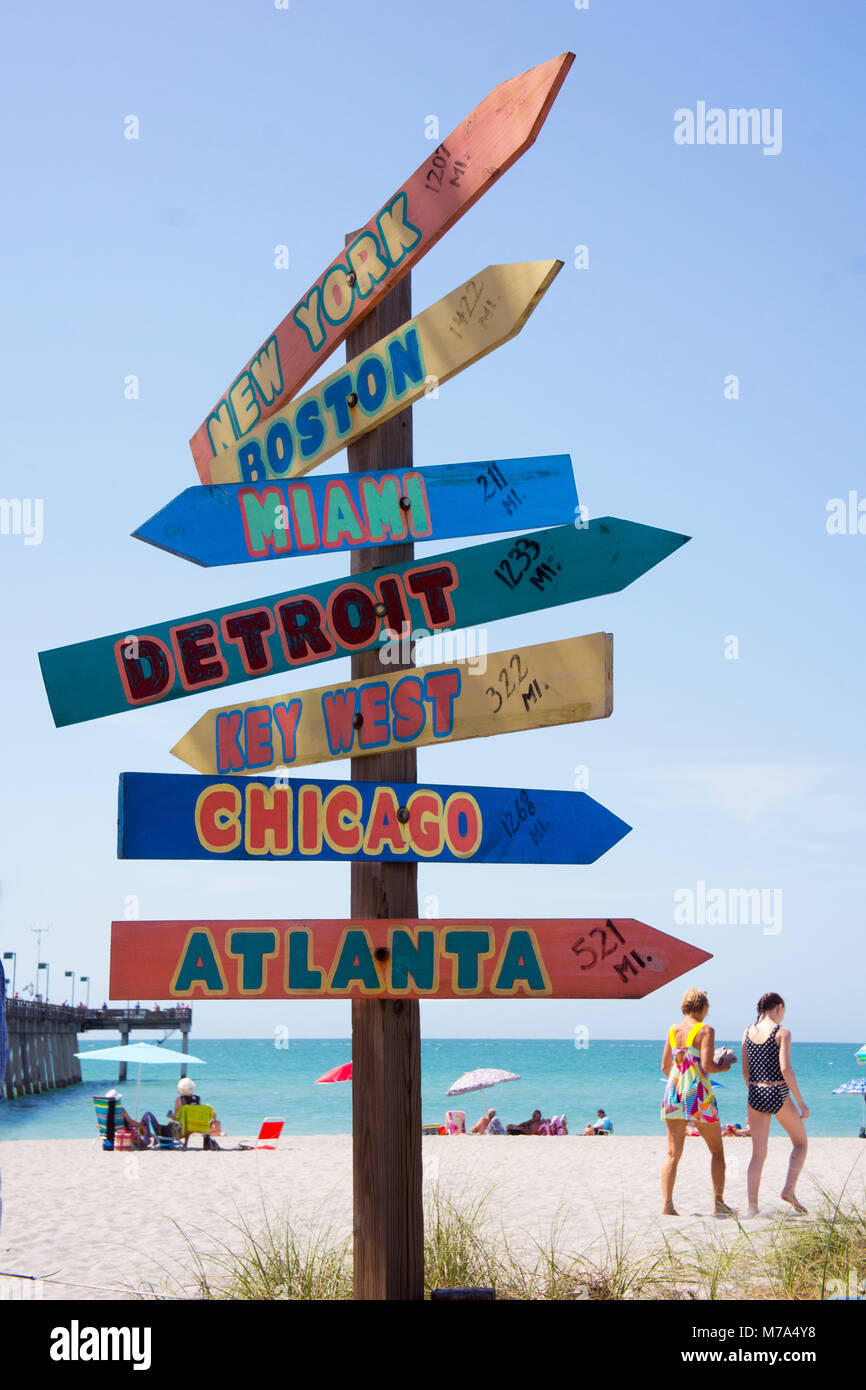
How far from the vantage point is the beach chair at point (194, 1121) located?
17734 millimetres

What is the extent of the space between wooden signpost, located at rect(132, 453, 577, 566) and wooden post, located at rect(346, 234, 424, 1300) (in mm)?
850

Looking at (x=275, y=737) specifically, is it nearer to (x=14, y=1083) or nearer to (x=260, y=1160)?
(x=260, y=1160)

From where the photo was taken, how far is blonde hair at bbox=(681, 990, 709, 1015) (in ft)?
28.8

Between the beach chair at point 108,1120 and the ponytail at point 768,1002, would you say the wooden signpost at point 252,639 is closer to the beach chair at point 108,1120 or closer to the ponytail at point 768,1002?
the ponytail at point 768,1002

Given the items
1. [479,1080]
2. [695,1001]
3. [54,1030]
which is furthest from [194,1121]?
[54,1030]

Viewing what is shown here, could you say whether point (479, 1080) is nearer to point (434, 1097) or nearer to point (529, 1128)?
point (529, 1128)

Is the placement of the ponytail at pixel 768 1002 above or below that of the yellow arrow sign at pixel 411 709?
below

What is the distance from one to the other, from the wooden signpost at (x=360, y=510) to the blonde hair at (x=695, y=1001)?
567 centimetres

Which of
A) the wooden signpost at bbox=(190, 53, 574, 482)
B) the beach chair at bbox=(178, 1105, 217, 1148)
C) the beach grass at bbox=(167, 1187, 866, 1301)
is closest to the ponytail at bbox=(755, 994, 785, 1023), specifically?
the beach grass at bbox=(167, 1187, 866, 1301)

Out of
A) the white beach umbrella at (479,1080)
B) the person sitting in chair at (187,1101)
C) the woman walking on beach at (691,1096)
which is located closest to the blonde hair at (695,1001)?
the woman walking on beach at (691,1096)

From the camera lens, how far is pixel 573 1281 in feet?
16.4

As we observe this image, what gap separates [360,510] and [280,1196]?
7.63 m
